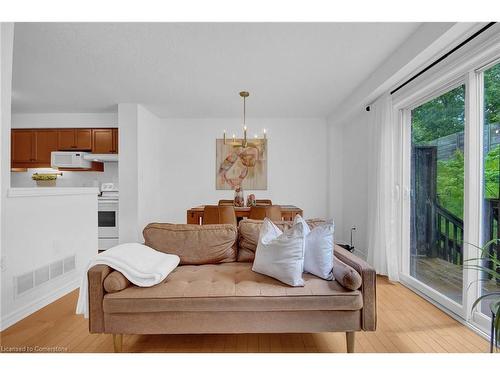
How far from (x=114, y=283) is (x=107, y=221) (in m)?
3.31

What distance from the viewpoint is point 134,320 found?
1762 millimetres

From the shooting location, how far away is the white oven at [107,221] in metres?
4.70

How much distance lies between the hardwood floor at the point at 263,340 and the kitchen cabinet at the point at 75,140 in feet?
11.3

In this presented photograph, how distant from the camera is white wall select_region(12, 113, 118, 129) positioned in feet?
16.7

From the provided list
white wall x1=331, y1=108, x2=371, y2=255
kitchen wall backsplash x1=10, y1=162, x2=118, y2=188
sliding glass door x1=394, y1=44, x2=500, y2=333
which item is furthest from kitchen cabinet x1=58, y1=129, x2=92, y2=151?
sliding glass door x1=394, y1=44, x2=500, y2=333

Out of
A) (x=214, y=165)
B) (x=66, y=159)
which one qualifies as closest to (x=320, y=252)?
(x=214, y=165)

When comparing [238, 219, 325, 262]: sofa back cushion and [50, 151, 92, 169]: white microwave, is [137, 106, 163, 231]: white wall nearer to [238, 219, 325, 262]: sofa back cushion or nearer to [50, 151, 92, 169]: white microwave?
[50, 151, 92, 169]: white microwave

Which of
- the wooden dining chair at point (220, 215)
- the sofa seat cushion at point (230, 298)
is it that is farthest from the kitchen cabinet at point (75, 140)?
the sofa seat cushion at point (230, 298)

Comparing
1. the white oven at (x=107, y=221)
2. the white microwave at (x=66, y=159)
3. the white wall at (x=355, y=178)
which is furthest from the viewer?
the white microwave at (x=66, y=159)

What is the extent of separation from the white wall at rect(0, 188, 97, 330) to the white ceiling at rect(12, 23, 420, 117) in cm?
142

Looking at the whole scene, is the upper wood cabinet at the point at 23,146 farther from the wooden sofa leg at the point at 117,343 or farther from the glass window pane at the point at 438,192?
the glass window pane at the point at 438,192

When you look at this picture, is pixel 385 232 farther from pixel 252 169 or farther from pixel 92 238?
pixel 92 238

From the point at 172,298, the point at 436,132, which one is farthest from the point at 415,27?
the point at 172,298

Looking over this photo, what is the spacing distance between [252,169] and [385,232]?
8.89ft
